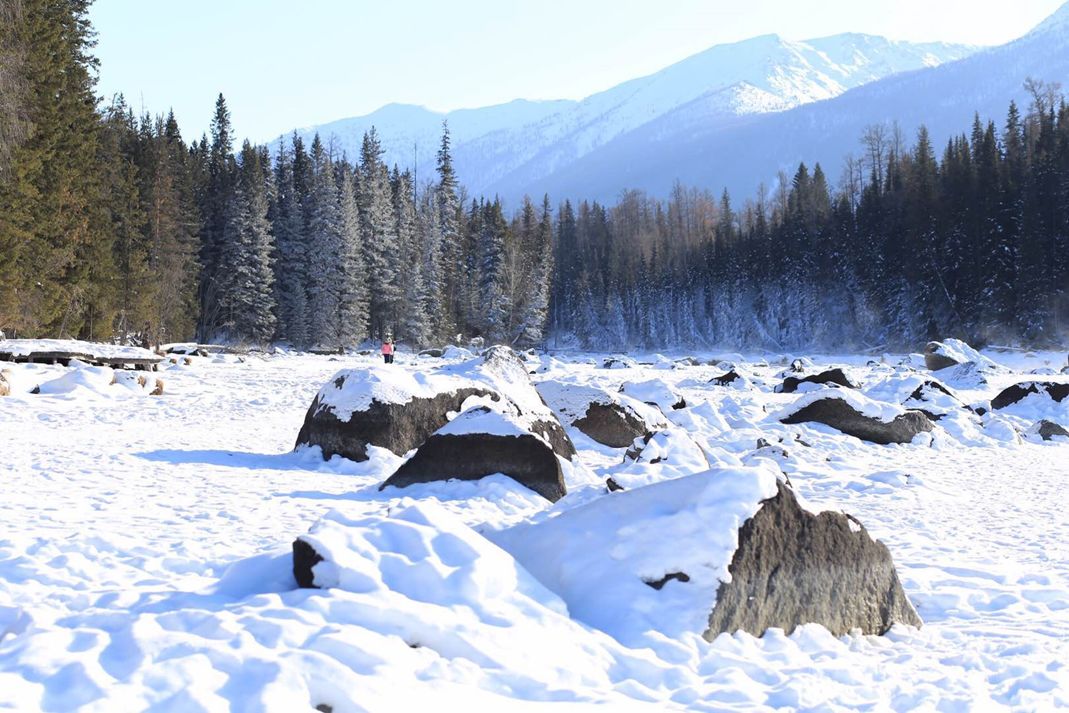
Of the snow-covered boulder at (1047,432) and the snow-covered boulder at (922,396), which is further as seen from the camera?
the snow-covered boulder at (922,396)

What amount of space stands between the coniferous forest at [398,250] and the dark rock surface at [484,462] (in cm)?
1440

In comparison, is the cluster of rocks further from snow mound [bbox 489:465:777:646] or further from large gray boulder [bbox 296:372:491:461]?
snow mound [bbox 489:465:777:646]

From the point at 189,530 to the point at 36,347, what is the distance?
1688 centimetres

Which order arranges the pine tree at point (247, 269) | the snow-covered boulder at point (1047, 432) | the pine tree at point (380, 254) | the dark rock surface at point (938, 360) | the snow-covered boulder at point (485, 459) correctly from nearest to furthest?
the snow-covered boulder at point (485, 459) < the snow-covered boulder at point (1047, 432) < the dark rock surface at point (938, 360) < the pine tree at point (247, 269) < the pine tree at point (380, 254)

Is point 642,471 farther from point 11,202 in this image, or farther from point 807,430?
point 11,202

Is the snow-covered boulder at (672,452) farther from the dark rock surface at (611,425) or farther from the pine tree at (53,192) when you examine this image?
the pine tree at (53,192)

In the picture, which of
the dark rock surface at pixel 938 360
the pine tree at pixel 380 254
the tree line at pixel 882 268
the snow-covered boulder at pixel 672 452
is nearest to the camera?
the snow-covered boulder at pixel 672 452

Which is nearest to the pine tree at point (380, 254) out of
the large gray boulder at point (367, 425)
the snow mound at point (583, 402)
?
the snow mound at point (583, 402)

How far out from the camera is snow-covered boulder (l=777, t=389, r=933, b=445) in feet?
49.1

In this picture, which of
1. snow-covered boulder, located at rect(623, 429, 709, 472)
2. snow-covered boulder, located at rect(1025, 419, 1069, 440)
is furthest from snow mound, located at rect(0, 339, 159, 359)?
snow-covered boulder, located at rect(1025, 419, 1069, 440)

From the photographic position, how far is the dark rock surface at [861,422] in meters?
15.0

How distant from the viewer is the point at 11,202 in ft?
75.2

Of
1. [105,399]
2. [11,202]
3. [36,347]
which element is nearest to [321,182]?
[11,202]

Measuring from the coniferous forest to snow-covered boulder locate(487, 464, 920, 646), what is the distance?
18010 mm
